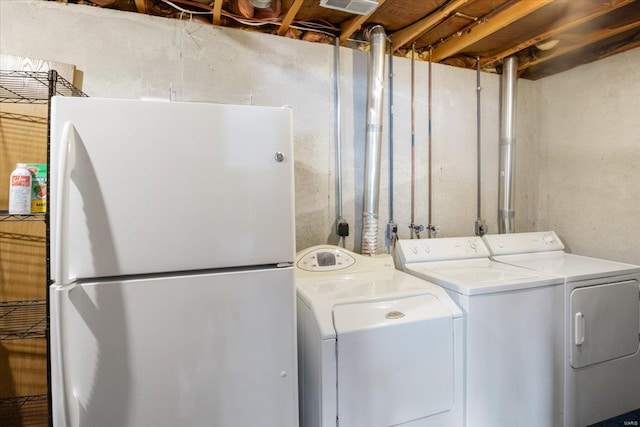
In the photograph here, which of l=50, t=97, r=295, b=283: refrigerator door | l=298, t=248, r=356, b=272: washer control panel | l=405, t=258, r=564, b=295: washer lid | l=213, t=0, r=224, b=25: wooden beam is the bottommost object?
l=405, t=258, r=564, b=295: washer lid

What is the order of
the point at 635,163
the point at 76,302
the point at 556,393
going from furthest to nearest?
1. the point at 635,163
2. the point at 556,393
3. the point at 76,302

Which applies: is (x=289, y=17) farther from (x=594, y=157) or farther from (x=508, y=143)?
(x=594, y=157)

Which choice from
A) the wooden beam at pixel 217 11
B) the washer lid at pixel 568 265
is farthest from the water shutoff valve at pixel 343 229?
the wooden beam at pixel 217 11

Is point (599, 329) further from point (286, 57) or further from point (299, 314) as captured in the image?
point (286, 57)

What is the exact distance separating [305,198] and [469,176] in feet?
4.85

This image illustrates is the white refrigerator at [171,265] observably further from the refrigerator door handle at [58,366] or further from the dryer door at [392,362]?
the dryer door at [392,362]

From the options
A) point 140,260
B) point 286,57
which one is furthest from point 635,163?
point 140,260

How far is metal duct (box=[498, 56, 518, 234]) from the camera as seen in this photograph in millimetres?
2570

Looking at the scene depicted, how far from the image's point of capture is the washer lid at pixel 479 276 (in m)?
1.54

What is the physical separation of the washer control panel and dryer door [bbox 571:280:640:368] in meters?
1.29

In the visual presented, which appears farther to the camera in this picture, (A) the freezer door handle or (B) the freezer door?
(A) the freezer door handle

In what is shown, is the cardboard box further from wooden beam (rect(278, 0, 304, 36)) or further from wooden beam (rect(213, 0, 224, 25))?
wooden beam (rect(278, 0, 304, 36))

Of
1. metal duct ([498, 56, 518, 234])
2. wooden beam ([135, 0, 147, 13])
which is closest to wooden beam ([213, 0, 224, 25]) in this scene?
wooden beam ([135, 0, 147, 13])

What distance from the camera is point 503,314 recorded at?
1.55 metres
